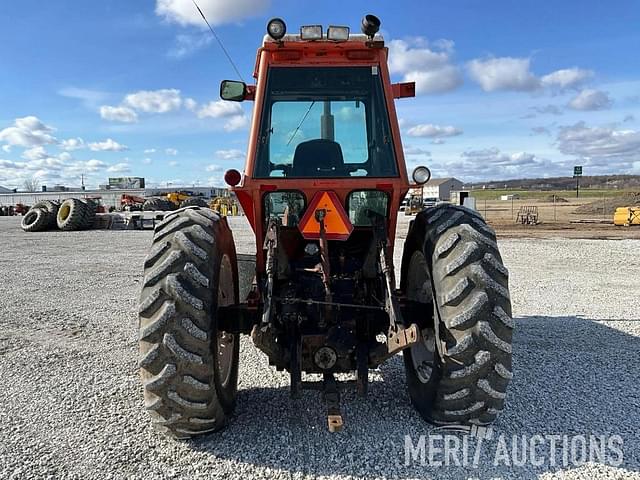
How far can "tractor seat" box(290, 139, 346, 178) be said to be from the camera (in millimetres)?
4375

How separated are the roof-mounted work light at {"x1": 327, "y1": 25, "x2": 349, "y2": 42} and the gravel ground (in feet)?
9.51

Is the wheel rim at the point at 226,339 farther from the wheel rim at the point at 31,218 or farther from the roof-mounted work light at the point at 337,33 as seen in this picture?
the wheel rim at the point at 31,218

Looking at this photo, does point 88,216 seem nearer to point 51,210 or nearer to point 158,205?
point 51,210

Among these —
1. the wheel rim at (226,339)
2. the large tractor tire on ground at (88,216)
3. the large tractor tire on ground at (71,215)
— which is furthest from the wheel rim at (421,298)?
the large tractor tire on ground at (88,216)

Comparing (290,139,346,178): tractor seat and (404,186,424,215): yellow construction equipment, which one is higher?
(290,139,346,178): tractor seat

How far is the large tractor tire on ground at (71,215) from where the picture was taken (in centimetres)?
2647

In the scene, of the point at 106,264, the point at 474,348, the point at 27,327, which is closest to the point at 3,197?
the point at 106,264

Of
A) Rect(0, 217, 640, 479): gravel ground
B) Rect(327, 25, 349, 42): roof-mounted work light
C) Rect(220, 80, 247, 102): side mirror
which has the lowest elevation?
Rect(0, 217, 640, 479): gravel ground

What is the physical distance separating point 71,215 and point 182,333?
1023 inches

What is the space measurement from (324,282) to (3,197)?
109m

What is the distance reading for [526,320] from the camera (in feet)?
24.0

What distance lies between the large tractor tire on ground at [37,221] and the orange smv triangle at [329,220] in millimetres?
26633

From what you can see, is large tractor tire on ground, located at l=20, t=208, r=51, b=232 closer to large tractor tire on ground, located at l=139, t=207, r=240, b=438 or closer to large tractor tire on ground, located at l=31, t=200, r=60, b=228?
large tractor tire on ground, located at l=31, t=200, r=60, b=228

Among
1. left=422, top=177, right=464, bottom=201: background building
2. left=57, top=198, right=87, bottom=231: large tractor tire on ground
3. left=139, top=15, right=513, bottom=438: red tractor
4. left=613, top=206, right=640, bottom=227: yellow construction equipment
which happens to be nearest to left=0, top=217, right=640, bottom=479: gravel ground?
left=139, top=15, right=513, bottom=438: red tractor
